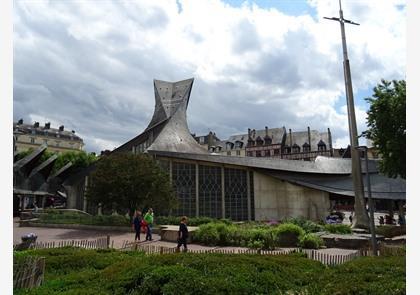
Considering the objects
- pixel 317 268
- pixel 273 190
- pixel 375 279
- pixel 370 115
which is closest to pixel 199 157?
pixel 273 190

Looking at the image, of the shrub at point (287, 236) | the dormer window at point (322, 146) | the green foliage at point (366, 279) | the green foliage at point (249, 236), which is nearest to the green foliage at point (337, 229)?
the green foliage at point (249, 236)

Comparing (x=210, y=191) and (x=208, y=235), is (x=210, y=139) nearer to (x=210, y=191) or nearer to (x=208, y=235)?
(x=210, y=191)

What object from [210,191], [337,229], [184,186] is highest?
[184,186]

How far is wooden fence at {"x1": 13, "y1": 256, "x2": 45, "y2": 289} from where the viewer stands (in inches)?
312

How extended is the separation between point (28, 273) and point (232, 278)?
4.71 m

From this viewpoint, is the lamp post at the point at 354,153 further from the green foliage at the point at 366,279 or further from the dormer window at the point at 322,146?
the dormer window at the point at 322,146

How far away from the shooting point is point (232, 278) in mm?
7770

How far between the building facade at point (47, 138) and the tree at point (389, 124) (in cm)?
7363

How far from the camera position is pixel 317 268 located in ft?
31.6

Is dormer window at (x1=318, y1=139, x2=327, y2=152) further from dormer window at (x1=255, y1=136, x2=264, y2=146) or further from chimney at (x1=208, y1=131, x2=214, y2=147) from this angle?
chimney at (x1=208, y1=131, x2=214, y2=147)

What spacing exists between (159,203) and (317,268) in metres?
17.2

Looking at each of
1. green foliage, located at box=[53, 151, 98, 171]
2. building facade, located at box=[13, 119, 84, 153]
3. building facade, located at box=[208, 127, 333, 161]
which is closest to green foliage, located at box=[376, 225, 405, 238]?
green foliage, located at box=[53, 151, 98, 171]

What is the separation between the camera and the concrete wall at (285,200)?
32.1 meters

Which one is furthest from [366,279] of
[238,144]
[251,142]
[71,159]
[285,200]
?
[238,144]
